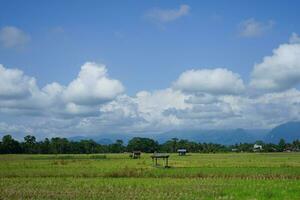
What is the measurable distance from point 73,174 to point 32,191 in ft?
59.0

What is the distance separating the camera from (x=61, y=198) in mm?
26750

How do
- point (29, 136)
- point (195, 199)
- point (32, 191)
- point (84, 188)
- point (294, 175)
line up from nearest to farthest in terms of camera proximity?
point (195, 199) < point (32, 191) < point (84, 188) < point (294, 175) < point (29, 136)

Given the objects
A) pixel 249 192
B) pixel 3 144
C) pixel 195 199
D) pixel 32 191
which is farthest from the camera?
pixel 3 144

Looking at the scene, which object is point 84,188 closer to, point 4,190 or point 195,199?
point 4,190

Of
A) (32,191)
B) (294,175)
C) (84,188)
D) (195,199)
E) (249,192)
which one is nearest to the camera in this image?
(195,199)

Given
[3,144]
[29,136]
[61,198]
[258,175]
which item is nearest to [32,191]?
[61,198]

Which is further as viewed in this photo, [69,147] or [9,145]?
[69,147]

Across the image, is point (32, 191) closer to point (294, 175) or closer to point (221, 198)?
point (221, 198)

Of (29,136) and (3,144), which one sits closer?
(3,144)

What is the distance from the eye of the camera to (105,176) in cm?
4684

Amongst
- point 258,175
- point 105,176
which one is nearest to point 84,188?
point 105,176

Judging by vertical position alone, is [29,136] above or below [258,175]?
above

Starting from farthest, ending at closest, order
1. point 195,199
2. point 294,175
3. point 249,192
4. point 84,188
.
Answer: point 294,175, point 84,188, point 249,192, point 195,199

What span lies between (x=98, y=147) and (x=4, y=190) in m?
166
